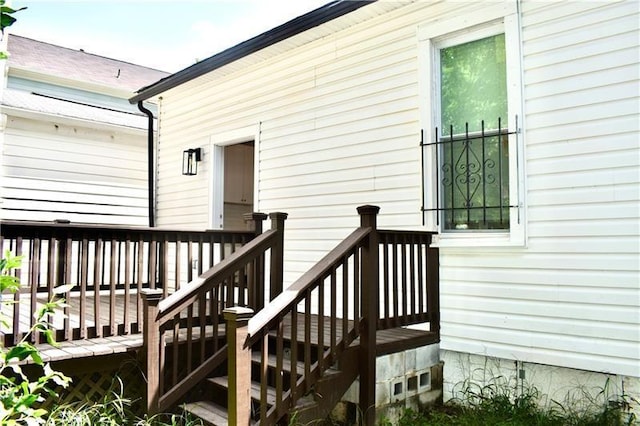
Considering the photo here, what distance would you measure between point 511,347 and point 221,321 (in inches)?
97.9

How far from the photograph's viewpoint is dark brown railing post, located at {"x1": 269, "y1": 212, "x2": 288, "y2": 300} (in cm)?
392

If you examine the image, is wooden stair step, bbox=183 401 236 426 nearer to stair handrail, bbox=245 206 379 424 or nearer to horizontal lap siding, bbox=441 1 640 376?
stair handrail, bbox=245 206 379 424

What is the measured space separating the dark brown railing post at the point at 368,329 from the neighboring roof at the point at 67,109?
5.69 m

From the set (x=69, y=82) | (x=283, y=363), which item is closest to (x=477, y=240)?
(x=283, y=363)

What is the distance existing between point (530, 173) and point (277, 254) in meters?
2.07

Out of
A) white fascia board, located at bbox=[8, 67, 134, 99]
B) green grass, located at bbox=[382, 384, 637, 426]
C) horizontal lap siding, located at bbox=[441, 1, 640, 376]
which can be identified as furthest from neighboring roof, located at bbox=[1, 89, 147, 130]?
green grass, located at bbox=[382, 384, 637, 426]

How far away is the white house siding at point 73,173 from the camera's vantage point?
22.2 feet

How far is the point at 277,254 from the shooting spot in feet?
13.0

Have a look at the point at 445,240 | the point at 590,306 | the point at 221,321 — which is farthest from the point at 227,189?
the point at 590,306

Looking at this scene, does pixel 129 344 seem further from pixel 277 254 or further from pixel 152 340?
pixel 277 254

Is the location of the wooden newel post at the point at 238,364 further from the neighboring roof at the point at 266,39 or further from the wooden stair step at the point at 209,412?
the neighboring roof at the point at 266,39

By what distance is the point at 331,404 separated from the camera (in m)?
3.12

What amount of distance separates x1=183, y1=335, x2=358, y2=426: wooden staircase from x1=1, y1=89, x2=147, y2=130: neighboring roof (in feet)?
17.0

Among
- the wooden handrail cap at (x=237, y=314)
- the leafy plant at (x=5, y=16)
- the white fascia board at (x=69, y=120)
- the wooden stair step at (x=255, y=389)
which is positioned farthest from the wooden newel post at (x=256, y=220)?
the white fascia board at (x=69, y=120)
